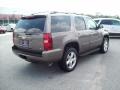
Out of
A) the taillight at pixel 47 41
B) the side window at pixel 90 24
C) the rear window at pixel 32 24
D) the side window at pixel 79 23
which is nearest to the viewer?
the taillight at pixel 47 41

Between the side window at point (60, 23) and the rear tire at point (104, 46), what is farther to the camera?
the rear tire at point (104, 46)

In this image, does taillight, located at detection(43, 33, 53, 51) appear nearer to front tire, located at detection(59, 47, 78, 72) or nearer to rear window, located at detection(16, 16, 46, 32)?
rear window, located at detection(16, 16, 46, 32)

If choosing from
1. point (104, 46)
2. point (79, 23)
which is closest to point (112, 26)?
point (104, 46)

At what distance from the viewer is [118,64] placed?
6012mm

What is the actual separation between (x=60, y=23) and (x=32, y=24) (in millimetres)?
845

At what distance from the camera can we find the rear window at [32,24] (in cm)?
467

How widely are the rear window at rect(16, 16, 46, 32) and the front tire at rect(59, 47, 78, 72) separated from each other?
3.75 ft

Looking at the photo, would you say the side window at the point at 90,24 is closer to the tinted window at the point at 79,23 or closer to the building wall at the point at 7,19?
the tinted window at the point at 79,23

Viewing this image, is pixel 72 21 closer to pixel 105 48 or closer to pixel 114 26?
pixel 105 48

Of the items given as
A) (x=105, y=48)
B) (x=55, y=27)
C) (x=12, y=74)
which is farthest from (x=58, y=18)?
(x=105, y=48)

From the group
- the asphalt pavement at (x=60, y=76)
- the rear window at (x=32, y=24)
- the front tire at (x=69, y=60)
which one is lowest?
the asphalt pavement at (x=60, y=76)

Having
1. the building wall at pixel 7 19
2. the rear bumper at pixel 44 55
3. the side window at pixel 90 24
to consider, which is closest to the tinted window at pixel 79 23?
the side window at pixel 90 24

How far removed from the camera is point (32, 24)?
4906mm

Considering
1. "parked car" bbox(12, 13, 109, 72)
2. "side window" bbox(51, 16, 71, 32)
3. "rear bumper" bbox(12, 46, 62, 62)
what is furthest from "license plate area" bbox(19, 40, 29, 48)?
"side window" bbox(51, 16, 71, 32)
